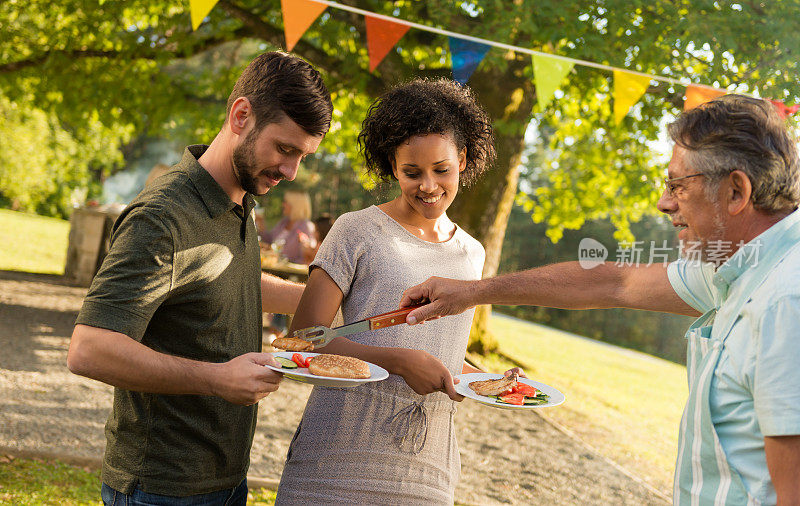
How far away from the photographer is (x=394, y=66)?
9.18 meters

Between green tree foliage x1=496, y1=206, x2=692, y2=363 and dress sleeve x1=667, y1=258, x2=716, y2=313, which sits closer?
dress sleeve x1=667, y1=258, x2=716, y2=313

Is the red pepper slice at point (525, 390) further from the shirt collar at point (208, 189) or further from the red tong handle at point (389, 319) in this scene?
the shirt collar at point (208, 189)

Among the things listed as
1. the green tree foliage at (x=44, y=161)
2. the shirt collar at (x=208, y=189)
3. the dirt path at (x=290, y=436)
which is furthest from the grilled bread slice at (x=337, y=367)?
the green tree foliage at (x=44, y=161)

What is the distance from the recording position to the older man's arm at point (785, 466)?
1235mm

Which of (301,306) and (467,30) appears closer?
(301,306)

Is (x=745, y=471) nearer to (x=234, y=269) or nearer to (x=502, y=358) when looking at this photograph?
(x=234, y=269)

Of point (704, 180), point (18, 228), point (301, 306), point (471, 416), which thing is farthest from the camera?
point (18, 228)

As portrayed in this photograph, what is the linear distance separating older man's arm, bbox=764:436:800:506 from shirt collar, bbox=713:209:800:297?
36cm

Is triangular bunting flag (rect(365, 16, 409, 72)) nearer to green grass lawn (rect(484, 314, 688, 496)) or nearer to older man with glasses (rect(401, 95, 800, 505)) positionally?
green grass lawn (rect(484, 314, 688, 496))

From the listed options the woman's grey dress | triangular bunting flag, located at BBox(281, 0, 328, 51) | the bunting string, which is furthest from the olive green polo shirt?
the bunting string

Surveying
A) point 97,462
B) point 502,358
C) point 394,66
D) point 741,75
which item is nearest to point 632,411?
point 502,358

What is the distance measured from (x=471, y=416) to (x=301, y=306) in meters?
5.75

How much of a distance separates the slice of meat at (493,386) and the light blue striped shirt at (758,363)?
2.33 feet

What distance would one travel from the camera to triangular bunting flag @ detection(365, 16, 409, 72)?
20.7 feet
